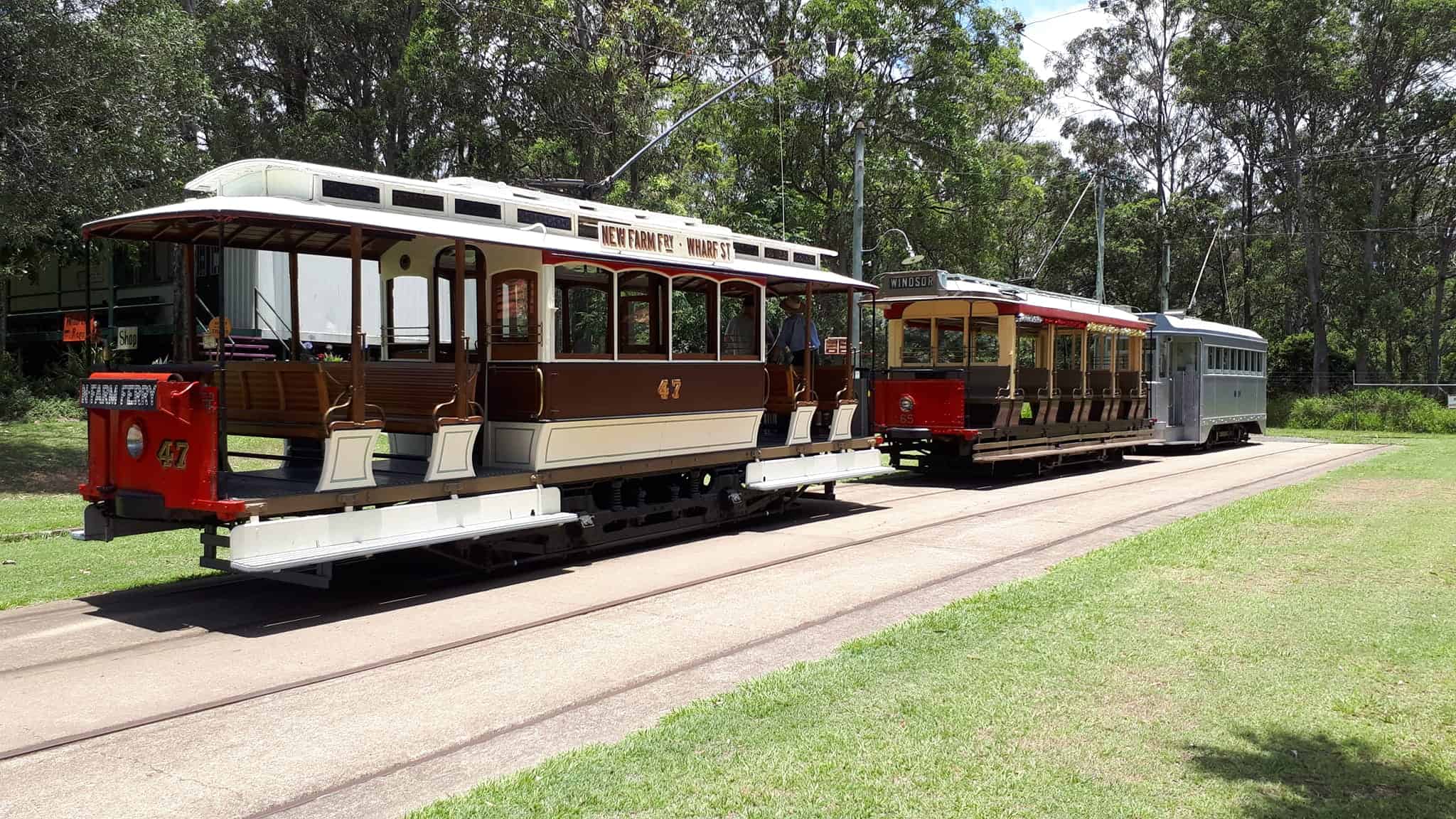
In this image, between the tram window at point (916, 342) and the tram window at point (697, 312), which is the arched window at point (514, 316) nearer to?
the tram window at point (697, 312)

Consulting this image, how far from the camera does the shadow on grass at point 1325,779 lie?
14.5 ft

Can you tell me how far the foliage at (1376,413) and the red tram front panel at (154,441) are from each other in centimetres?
3992

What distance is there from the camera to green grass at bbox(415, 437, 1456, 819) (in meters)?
4.60

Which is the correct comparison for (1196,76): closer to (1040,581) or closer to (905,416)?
(905,416)

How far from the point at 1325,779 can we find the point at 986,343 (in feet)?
48.1

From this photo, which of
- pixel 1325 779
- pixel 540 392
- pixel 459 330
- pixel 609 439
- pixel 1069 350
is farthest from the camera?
pixel 1069 350

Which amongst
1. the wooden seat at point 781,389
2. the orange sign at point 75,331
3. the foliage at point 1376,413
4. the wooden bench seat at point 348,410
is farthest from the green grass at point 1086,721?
the foliage at point 1376,413

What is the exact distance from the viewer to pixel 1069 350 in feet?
70.2

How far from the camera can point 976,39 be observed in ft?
106

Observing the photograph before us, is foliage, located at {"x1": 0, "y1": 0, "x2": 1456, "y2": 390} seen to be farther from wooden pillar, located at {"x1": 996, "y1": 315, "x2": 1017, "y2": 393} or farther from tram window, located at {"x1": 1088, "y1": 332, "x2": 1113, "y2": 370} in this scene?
wooden pillar, located at {"x1": 996, "y1": 315, "x2": 1017, "y2": 393}

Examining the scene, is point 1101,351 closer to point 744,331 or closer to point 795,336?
point 795,336

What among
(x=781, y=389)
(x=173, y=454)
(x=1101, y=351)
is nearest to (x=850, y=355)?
(x=781, y=389)

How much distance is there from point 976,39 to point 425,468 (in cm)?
2669

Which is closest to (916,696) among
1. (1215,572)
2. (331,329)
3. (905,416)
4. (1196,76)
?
(1215,572)
